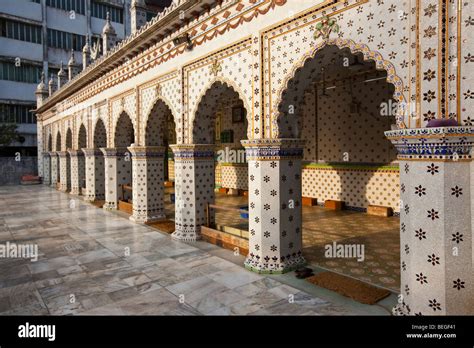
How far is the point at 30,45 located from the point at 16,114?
16.6 feet

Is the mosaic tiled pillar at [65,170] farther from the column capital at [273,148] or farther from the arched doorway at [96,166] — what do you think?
the column capital at [273,148]

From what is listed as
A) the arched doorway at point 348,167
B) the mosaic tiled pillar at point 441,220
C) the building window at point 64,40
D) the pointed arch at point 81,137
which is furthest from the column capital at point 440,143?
the building window at point 64,40

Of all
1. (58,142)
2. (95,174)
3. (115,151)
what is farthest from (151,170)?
(58,142)

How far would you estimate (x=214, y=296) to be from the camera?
4723mm

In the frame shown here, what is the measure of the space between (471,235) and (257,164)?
3.11m

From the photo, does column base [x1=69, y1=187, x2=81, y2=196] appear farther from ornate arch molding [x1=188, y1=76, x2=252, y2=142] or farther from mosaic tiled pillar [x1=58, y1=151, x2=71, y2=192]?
ornate arch molding [x1=188, y1=76, x2=252, y2=142]

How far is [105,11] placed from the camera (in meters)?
28.8

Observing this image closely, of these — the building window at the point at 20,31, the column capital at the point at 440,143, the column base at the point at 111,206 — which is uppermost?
the building window at the point at 20,31

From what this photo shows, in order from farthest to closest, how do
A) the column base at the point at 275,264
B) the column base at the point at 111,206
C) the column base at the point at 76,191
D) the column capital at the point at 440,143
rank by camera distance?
1. the column base at the point at 76,191
2. the column base at the point at 111,206
3. the column base at the point at 275,264
4. the column capital at the point at 440,143

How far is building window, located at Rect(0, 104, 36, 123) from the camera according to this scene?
24484mm

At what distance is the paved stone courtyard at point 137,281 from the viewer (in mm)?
4395

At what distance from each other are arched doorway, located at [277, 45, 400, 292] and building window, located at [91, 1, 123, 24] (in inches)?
917

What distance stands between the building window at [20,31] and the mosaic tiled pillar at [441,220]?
28.6 metres

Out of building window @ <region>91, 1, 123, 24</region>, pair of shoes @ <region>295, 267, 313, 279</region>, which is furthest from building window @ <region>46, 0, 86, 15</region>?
pair of shoes @ <region>295, 267, 313, 279</region>
